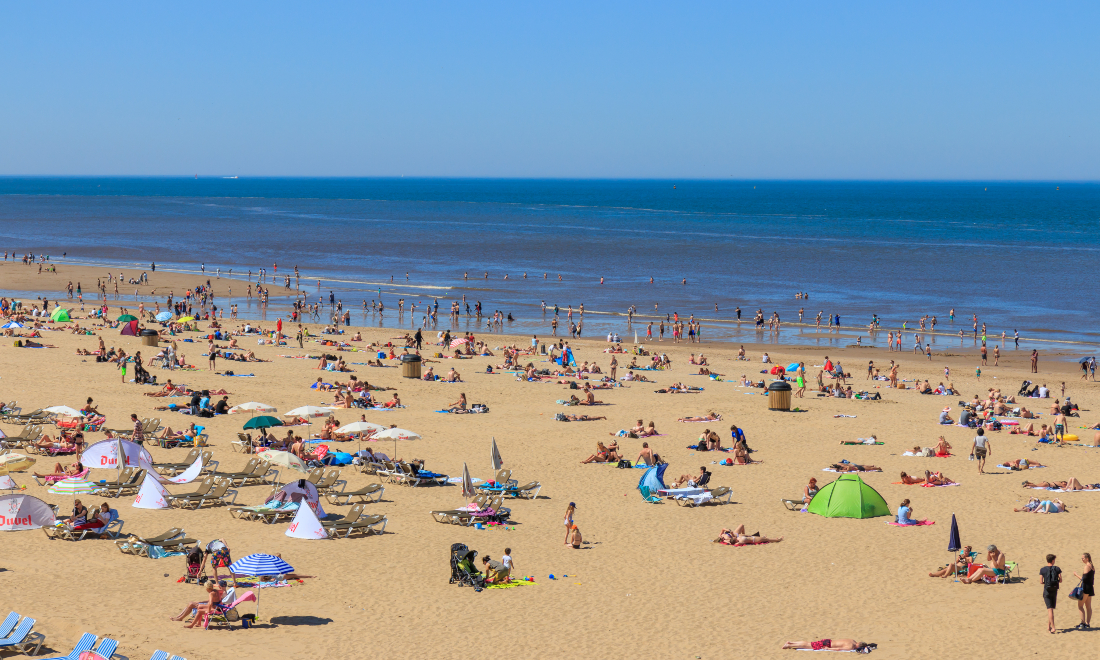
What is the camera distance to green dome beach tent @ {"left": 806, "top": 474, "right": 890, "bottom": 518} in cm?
1984

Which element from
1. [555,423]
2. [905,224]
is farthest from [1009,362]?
[905,224]

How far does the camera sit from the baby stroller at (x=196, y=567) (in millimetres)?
14961

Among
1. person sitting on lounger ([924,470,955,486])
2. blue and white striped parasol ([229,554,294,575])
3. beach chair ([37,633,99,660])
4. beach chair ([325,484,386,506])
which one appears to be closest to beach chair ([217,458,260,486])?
beach chair ([325,484,386,506])

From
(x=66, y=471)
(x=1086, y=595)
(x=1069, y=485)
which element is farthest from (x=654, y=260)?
(x=1086, y=595)

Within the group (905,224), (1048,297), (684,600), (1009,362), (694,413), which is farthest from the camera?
(905,224)

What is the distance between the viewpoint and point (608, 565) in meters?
16.8

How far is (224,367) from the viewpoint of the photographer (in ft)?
116

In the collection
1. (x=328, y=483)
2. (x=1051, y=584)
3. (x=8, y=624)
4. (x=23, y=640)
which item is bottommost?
(x=328, y=483)

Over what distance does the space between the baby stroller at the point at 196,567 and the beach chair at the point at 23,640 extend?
114 inches

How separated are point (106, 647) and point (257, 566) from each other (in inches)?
109

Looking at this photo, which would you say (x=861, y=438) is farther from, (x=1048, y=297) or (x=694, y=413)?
(x=1048, y=297)

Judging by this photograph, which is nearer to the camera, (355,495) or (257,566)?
(257,566)

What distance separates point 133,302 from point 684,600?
51045mm

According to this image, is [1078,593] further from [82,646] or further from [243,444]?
[243,444]
